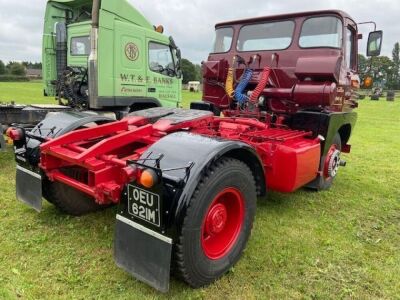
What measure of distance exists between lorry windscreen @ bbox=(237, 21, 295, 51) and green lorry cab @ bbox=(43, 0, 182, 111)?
318 cm

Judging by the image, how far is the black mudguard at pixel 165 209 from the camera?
2406mm

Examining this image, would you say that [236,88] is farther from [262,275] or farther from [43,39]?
[43,39]

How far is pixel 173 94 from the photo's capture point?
9.34m

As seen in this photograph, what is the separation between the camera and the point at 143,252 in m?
2.51

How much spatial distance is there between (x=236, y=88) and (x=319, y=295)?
304 cm

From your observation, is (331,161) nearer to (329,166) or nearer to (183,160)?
(329,166)

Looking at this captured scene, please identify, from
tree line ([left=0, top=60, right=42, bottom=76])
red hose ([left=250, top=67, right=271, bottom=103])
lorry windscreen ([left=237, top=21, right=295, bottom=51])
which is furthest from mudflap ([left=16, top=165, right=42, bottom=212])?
tree line ([left=0, top=60, right=42, bottom=76])

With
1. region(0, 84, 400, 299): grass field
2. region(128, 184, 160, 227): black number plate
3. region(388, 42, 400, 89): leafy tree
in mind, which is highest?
region(388, 42, 400, 89): leafy tree

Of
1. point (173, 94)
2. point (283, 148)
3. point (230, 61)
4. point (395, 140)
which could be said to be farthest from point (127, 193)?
point (395, 140)

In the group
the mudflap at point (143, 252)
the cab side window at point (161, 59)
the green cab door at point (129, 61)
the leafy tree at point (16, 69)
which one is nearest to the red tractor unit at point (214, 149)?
the mudflap at point (143, 252)

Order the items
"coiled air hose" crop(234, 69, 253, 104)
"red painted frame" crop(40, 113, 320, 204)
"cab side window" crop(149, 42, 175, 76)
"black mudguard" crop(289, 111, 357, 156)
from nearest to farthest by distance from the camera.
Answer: "red painted frame" crop(40, 113, 320, 204) → "black mudguard" crop(289, 111, 357, 156) → "coiled air hose" crop(234, 69, 253, 104) → "cab side window" crop(149, 42, 175, 76)

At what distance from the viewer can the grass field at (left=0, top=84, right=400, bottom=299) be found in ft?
9.08

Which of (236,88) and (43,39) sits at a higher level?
(43,39)

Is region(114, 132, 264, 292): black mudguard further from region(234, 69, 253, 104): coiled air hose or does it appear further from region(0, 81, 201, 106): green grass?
region(0, 81, 201, 106): green grass
